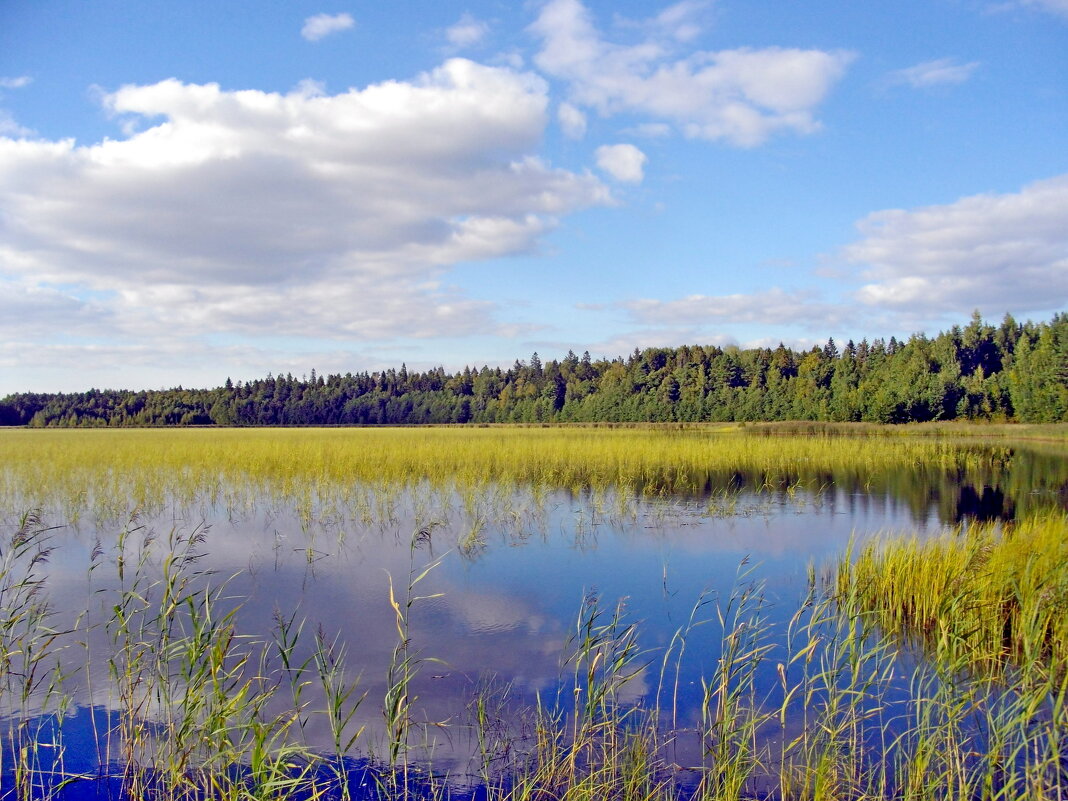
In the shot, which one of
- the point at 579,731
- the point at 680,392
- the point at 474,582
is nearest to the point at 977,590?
the point at 579,731

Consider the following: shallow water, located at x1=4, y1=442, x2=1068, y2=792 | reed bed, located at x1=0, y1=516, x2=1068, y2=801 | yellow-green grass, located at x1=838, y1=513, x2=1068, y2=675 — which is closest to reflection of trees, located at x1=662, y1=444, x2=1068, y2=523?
shallow water, located at x1=4, y1=442, x2=1068, y2=792

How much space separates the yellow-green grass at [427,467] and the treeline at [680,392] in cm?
3439

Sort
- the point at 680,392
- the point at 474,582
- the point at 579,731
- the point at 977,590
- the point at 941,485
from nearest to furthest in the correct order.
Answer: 1. the point at 579,731
2. the point at 977,590
3. the point at 474,582
4. the point at 941,485
5. the point at 680,392

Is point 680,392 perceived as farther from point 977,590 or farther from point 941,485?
point 977,590

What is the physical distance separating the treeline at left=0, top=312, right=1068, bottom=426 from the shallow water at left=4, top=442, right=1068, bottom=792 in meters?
47.6

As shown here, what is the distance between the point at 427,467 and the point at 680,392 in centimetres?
6286

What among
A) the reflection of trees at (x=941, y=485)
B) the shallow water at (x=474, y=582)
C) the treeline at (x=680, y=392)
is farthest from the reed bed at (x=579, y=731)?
the treeline at (x=680, y=392)

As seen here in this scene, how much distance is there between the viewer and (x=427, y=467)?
61.4 ft

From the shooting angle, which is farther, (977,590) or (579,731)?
(977,590)

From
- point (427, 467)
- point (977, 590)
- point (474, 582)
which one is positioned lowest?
point (474, 582)

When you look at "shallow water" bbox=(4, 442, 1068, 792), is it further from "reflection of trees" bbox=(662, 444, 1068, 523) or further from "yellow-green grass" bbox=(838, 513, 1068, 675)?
"yellow-green grass" bbox=(838, 513, 1068, 675)

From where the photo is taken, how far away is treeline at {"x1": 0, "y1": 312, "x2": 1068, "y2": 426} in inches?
2286

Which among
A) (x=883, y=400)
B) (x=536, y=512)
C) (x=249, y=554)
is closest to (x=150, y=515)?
(x=249, y=554)

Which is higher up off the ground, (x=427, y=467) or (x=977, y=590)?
(x=977, y=590)
